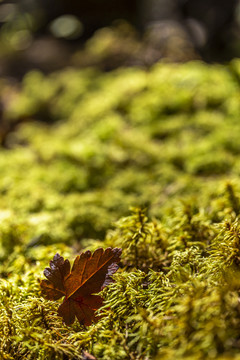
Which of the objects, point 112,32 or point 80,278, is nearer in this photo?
point 80,278

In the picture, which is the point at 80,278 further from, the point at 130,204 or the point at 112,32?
the point at 112,32

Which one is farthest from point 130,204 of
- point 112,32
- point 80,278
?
point 112,32

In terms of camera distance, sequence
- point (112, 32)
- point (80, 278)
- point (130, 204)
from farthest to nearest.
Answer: point (112, 32) < point (130, 204) < point (80, 278)

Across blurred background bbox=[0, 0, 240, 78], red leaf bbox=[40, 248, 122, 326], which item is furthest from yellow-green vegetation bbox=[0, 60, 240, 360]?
blurred background bbox=[0, 0, 240, 78]

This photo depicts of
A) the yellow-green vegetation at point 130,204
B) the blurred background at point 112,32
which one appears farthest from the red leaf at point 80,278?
the blurred background at point 112,32

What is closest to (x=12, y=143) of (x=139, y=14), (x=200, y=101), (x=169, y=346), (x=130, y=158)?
(x=130, y=158)

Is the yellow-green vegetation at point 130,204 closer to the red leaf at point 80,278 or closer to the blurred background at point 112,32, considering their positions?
the red leaf at point 80,278
